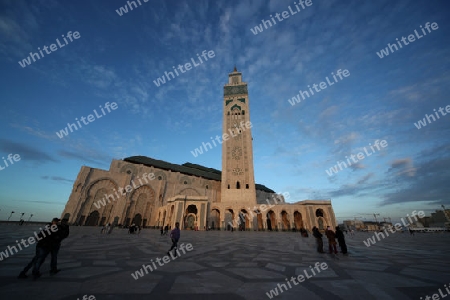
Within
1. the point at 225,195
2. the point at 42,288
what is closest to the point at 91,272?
the point at 42,288

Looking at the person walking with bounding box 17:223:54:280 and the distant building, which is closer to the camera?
the person walking with bounding box 17:223:54:280

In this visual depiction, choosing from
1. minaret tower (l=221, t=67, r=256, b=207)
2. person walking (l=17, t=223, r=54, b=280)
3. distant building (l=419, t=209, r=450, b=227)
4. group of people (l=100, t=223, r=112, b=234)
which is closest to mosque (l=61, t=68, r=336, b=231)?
minaret tower (l=221, t=67, r=256, b=207)

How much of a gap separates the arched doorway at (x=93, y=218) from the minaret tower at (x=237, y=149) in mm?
20501

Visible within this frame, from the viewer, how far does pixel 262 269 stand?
4.02 metres

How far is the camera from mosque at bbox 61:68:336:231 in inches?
1080

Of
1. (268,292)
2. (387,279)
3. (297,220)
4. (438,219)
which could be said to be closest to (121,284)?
(268,292)

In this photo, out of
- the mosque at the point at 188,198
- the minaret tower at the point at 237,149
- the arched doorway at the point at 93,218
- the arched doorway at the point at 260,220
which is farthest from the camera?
the minaret tower at the point at 237,149

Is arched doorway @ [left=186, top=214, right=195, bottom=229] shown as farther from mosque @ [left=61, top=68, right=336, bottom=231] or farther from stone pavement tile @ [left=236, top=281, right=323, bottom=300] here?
stone pavement tile @ [left=236, top=281, right=323, bottom=300]

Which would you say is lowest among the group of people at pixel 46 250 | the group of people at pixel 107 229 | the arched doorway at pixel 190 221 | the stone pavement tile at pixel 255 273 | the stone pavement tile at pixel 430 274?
the stone pavement tile at pixel 255 273

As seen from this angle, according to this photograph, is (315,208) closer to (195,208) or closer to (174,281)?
(195,208)

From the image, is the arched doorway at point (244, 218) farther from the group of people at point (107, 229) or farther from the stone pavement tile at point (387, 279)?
the stone pavement tile at point (387, 279)

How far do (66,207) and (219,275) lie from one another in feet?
109

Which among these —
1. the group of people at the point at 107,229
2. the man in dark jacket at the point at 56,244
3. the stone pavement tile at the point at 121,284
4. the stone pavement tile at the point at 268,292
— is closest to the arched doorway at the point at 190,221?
the group of people at the point at 107,229

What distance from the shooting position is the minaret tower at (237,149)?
3200 centimetres
